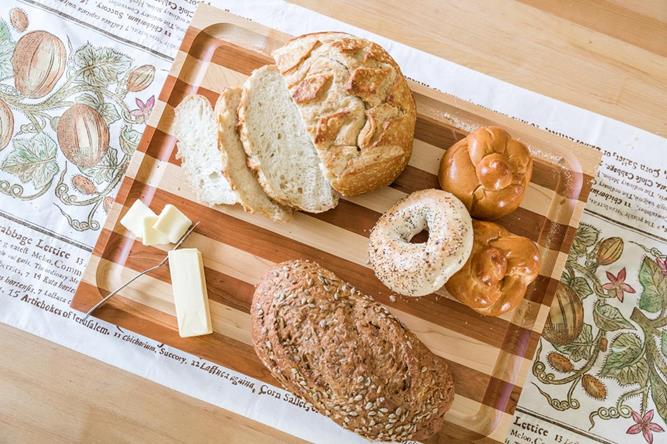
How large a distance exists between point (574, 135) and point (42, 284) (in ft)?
7.15

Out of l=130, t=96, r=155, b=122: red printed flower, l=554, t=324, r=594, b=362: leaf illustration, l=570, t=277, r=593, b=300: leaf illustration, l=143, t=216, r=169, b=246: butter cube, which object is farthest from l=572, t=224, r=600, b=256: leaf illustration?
l=130, t=96, r=155, b=122: red printed flower

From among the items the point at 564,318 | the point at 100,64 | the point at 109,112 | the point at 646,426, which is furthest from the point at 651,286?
the point at 100,64

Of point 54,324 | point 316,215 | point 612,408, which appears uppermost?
point 316,215

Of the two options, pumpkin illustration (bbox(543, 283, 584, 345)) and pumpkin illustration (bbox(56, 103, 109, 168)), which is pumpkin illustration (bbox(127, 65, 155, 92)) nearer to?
pumpkin illustration (bbox(56, 103, 109, 168))

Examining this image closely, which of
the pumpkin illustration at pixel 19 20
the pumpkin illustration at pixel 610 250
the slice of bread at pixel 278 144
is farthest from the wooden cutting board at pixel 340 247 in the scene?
the pumpkin illustration at pixel 19 20

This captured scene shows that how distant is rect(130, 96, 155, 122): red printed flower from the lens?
86.3 inches

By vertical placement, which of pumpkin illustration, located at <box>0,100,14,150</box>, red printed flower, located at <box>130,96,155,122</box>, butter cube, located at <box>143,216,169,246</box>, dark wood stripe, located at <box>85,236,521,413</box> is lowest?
dark wood stripe, located at <box>85,236,521,413</box>

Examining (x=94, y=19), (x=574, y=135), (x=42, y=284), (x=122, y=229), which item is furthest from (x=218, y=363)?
(x=574, y=135)

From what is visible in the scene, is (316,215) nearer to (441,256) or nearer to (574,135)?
(441,256)

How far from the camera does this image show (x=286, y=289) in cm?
179

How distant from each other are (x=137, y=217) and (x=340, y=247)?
742mm

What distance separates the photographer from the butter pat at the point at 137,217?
198 centimetres

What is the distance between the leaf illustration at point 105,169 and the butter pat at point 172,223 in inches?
14.5

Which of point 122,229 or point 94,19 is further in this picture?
point 94,19
